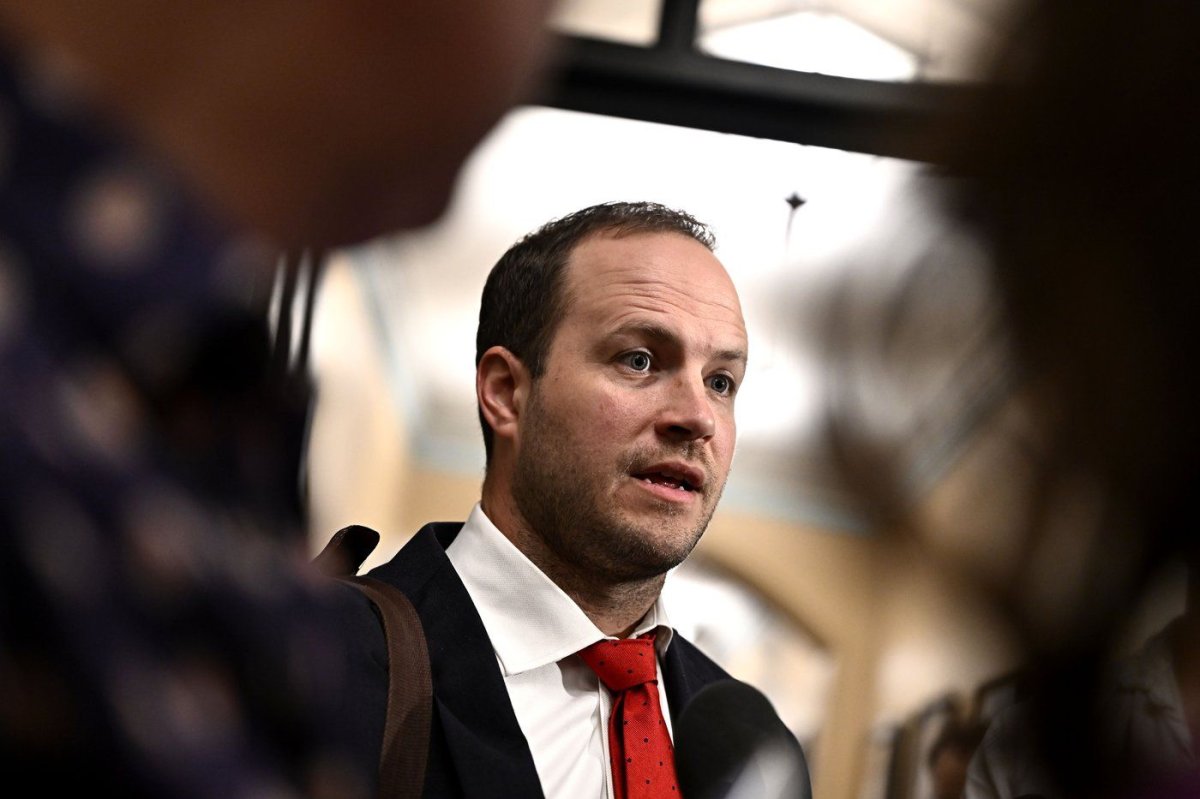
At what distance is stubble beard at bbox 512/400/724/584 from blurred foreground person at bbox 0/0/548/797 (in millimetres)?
1317

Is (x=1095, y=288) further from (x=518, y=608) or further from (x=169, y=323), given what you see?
(x=518, y=608)

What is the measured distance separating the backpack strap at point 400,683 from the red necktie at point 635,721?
28cm

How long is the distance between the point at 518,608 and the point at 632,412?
303mm

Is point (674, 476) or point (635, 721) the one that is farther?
point (674, 476)

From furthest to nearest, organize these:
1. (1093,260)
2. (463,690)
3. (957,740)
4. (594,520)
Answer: (594,520) < (463,690) < (957,740) < (1093,260)

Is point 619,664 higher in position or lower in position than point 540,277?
lower

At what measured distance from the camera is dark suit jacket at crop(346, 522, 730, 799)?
4.37 feet

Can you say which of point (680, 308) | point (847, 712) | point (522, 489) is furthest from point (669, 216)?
point (847, 712)

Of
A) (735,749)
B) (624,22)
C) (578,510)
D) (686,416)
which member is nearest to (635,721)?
(578,510)

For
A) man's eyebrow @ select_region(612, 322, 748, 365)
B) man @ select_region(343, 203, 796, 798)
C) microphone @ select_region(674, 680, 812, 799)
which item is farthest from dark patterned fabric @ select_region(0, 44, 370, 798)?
man's eyebrow @ select_region(612, 322, 748, 365)

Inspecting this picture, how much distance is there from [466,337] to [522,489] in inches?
149

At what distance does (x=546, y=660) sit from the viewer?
1598mm

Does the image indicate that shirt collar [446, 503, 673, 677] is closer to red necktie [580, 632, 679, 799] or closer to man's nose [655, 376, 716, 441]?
red necktie [580, 632, 679, 799]

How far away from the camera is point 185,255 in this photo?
0.36 metres
